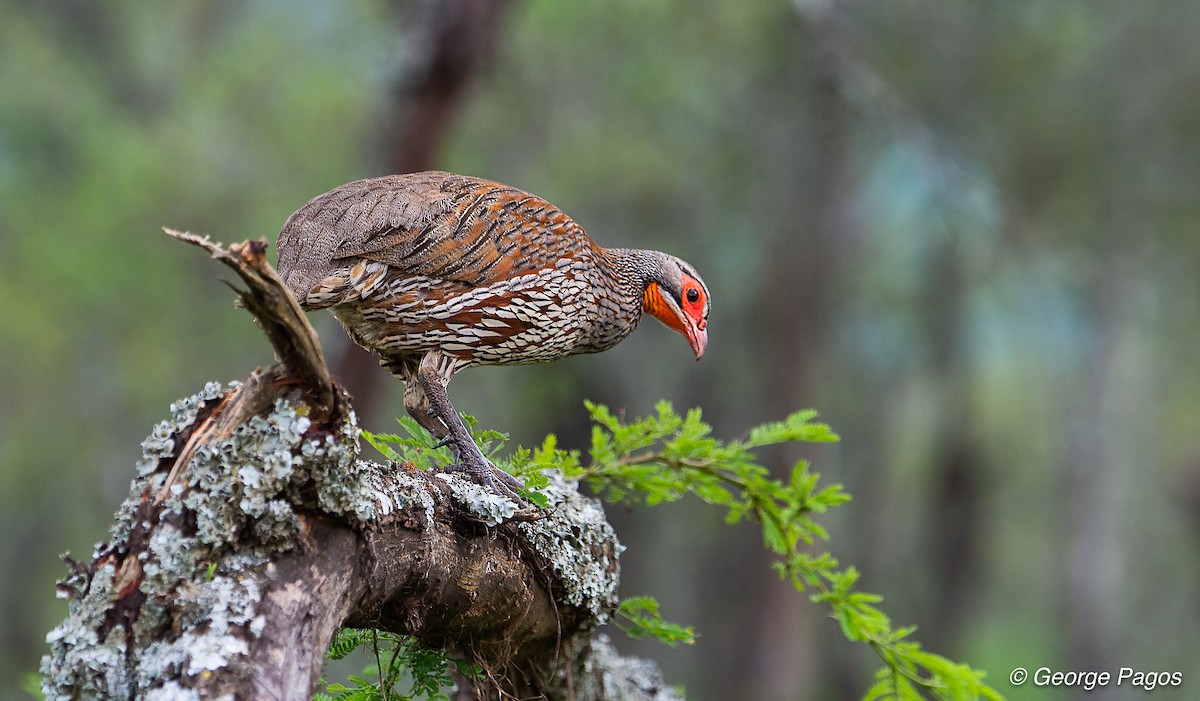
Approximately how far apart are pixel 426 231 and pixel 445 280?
182 mm

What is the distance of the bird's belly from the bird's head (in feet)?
2.04

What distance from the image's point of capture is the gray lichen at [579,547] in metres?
3.88

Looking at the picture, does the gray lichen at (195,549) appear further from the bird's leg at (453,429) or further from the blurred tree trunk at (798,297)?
the blurred tree trunk at (798,297)

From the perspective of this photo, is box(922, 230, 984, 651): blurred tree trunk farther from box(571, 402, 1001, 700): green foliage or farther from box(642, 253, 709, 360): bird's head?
box(571, 402, 1001, 700): green foliage

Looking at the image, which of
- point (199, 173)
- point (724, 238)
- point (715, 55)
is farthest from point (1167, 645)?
point (199, 173)

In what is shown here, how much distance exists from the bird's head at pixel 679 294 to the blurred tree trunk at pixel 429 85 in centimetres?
521

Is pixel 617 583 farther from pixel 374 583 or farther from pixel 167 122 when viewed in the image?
pixel 167 122

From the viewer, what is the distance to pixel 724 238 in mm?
22703

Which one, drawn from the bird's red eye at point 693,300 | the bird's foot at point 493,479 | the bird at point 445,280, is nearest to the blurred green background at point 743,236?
the bird's red eye at point 693,300

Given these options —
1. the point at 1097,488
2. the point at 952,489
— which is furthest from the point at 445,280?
the point at 952,489

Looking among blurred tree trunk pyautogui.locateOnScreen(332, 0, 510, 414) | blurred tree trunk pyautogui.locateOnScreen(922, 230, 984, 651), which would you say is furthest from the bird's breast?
blurred tree trunk pyautogui.locateOnScreen(922, 230, 984, 651)

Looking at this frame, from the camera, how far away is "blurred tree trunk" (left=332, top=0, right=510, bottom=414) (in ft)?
32.9

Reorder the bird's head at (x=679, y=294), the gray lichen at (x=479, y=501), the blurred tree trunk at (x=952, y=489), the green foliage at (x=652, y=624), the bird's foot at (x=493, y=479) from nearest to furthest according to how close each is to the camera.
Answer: the gray lichen at (x=479, y=501) < the bird's foot at (x=493, y=479) < the green foliage at (x=652, y=624) < the bird's head at (x=679, y=294) < the blurred tree trunk at (x=952, y=489)

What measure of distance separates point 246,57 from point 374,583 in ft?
68.4
